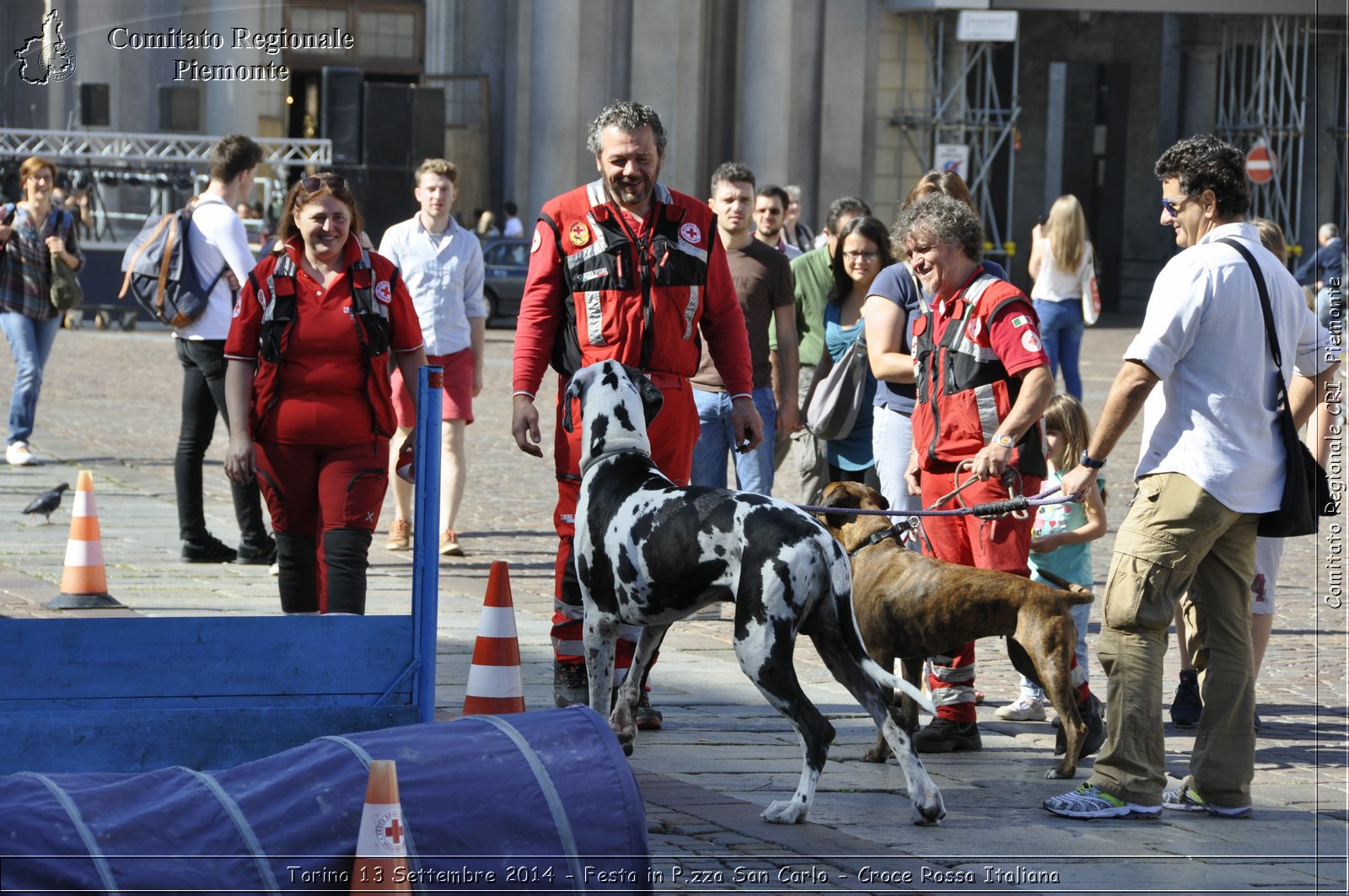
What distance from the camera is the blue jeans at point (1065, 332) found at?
1535cm

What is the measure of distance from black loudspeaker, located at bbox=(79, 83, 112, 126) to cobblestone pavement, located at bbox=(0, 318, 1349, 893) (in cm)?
946

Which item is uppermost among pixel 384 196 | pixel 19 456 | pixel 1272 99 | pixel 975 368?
pixel 1272 99

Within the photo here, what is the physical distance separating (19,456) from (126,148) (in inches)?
577

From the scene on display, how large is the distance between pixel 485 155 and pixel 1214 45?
16.6m

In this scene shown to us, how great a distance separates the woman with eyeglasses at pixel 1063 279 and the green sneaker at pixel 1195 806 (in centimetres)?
952

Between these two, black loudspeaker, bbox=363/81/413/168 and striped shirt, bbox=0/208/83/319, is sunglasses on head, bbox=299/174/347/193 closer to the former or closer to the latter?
striped shirt, bbox=0/208/83/319

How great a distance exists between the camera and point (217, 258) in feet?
31.7

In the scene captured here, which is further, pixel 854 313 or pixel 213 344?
pixel 213 344

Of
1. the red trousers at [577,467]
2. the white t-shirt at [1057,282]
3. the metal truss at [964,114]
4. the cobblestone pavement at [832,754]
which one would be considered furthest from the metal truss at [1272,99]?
the red trousers at [577,467]

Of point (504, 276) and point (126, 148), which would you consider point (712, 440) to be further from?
point (504, 276)

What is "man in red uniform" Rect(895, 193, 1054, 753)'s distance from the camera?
245 inches

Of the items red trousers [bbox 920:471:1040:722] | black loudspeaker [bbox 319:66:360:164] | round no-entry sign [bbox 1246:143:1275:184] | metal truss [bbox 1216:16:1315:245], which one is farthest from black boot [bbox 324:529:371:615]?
metal truss [bbox 1216:16:1315:245]

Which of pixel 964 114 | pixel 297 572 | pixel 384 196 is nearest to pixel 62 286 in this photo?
pixel 297 572

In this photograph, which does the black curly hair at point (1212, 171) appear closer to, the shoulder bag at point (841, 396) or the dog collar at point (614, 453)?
the dog collar at point (614, 453)
